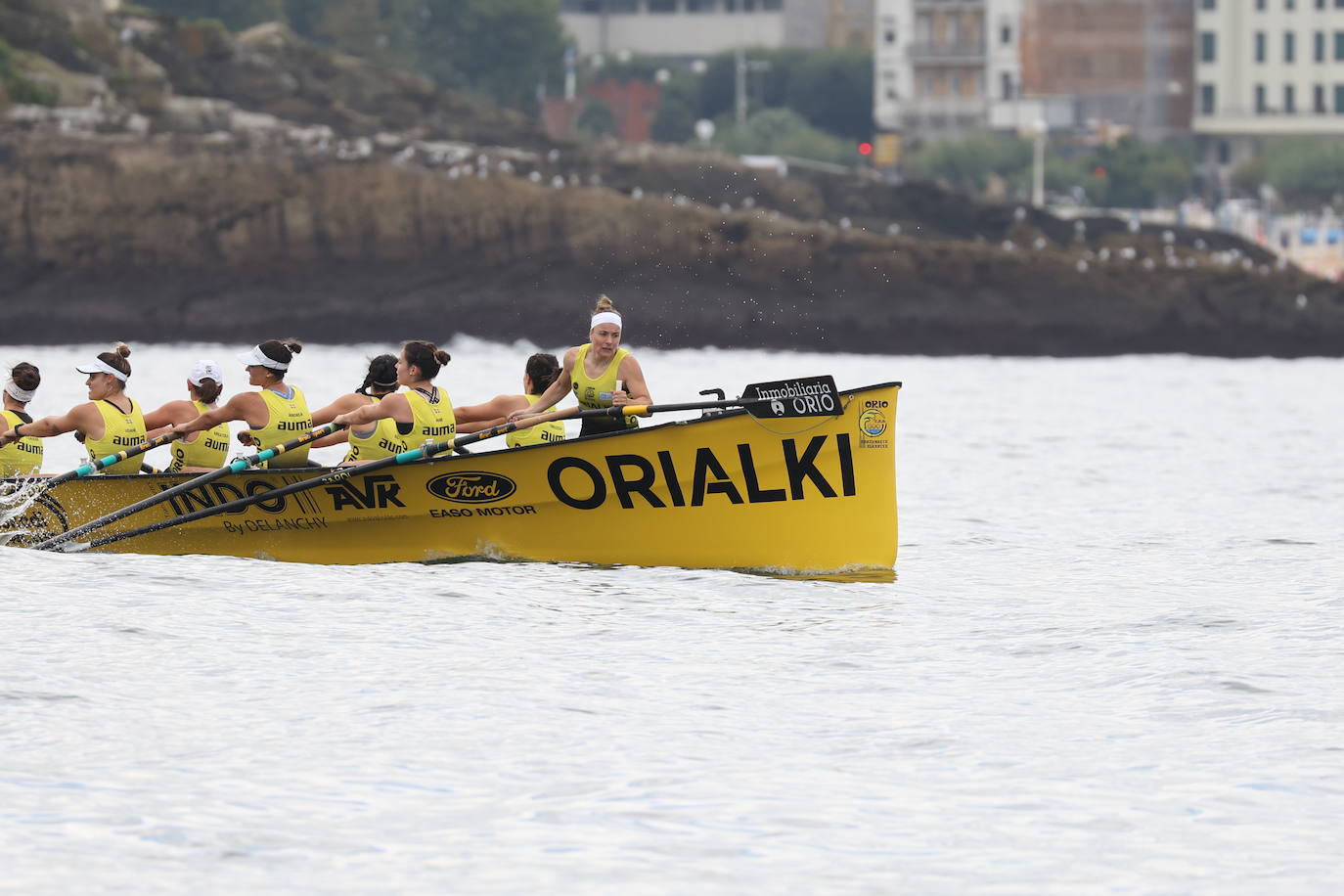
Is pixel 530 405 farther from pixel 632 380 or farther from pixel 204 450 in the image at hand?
pixel 204 450

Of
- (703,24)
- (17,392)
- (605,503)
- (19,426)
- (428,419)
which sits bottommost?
(605,503)

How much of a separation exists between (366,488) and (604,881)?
8.34m

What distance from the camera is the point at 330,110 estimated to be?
80.6 metres

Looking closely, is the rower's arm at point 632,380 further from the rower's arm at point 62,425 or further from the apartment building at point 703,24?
the apartment building at point 703,24

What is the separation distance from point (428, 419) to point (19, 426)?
12.4 ft

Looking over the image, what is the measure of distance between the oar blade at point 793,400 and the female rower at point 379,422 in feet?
10.1

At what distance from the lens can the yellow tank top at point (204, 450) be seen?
1833 centimetres

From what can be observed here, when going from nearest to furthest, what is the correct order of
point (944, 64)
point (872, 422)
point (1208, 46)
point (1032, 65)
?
point (872, 422), point (1032, 65), point (1208, 46), point (944, 64)

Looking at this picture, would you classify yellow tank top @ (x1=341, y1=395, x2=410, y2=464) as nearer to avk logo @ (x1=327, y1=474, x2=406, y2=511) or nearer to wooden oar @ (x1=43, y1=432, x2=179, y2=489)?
avk logo @ (x1=327, y1=474, x2=406, y2=511)

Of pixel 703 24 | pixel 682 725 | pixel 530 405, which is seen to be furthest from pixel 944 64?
pixel 682 725

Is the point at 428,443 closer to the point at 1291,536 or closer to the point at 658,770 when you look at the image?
the point at 658,770

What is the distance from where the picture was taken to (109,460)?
17.9 meters

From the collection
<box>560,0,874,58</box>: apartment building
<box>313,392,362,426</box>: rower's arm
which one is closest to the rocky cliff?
<box>313,392,362,426</box>: rower's arm

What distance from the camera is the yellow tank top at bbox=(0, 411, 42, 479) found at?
18516 mm
